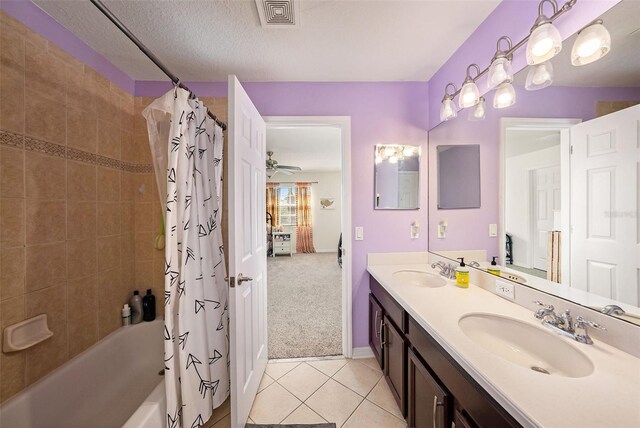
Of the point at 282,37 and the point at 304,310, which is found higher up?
the point at 282,37

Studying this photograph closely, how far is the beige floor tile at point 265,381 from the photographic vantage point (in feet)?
5.32

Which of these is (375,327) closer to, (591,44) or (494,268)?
(494,268)

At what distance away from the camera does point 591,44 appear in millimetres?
820

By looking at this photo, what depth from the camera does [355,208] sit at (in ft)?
6.22

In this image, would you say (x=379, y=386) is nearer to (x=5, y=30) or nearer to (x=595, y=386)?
(x=595, y=386)

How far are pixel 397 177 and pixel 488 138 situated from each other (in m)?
0.65

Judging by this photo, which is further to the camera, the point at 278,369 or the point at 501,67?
the point at 278,369

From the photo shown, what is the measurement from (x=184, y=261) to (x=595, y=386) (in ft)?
5.27

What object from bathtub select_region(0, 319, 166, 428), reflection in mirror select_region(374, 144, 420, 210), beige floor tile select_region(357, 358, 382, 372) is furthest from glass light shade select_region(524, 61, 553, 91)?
bathtub select_region(0, 319, 166, 428)

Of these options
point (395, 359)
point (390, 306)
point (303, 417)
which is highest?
point (390, 306)

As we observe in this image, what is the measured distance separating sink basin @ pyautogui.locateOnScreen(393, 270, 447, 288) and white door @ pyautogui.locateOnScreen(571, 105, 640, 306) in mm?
749

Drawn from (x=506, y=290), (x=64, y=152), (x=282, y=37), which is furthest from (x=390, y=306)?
(x=64, y=152)

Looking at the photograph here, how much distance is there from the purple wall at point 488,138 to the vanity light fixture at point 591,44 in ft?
0.38

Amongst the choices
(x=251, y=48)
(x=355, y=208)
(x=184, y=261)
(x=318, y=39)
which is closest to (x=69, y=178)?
(x=184, y=261)
